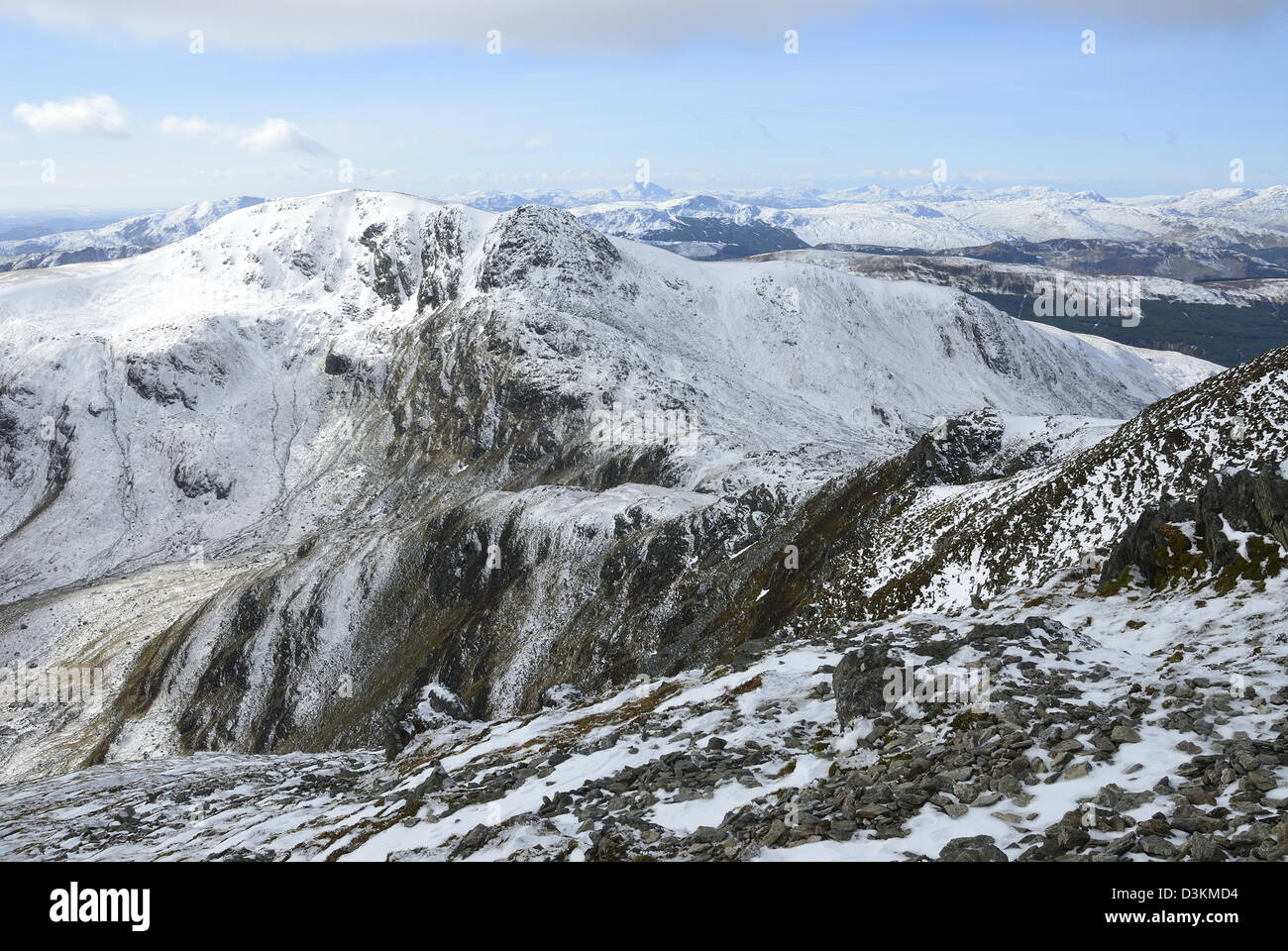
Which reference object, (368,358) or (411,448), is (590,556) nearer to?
(411,448)

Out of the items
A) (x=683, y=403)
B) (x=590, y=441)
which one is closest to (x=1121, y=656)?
(x=590, y=441)

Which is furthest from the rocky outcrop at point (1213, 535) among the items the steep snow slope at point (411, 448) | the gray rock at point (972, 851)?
the steep snow slope at point (411, 448)

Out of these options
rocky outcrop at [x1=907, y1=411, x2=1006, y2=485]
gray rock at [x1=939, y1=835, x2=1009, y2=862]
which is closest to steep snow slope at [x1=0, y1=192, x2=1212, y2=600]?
rocky outcrop at [x1=907, y1=411, x2=1006, y2=485]

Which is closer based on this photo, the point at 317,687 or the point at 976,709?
the point at 976,709

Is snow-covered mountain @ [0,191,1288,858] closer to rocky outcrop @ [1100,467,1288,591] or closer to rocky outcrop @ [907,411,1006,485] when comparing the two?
rocky outcrop @ [1100,467,1288,591]

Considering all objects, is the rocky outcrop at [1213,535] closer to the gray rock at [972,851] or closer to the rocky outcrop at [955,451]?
the gray rock at [972,851]

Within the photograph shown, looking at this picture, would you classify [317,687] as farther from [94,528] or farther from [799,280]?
[799,280]
